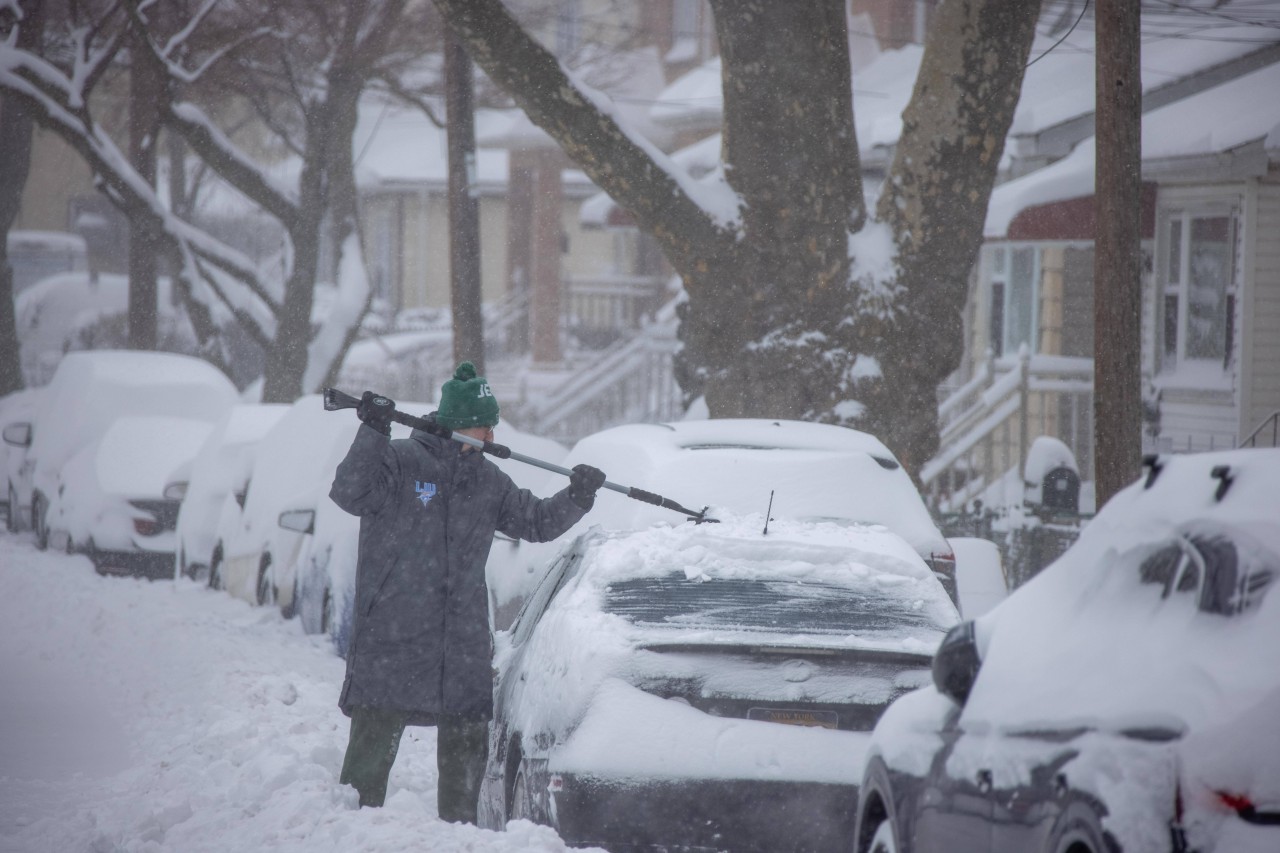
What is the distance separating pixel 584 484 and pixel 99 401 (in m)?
10.8

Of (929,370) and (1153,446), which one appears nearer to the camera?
(929,370)

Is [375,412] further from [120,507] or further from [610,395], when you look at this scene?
[610,395]

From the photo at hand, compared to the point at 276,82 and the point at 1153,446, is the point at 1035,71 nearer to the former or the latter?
the point at 1153,446

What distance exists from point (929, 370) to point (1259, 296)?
5.14 m

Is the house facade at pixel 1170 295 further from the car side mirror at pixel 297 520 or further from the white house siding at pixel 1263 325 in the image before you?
the car side mirror at pixel 297 520

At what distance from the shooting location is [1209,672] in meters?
2.91

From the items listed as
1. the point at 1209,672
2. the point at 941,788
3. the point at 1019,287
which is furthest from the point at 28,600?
the point at 1019,287

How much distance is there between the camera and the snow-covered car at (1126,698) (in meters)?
2.79

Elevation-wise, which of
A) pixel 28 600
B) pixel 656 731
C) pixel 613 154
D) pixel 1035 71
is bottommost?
pixel 28 600

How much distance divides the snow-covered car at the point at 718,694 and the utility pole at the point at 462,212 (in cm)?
1028

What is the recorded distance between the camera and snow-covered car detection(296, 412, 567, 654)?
9672mm

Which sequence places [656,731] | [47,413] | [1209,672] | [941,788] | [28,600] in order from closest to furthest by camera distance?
1. [1209,672]
2. [941,788]
3. [656,731]
4. [28,600]
5. [47,413]

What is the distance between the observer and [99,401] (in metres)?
15.5

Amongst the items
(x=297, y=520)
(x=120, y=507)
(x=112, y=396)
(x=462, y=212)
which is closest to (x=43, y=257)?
(x=112, y=396)
